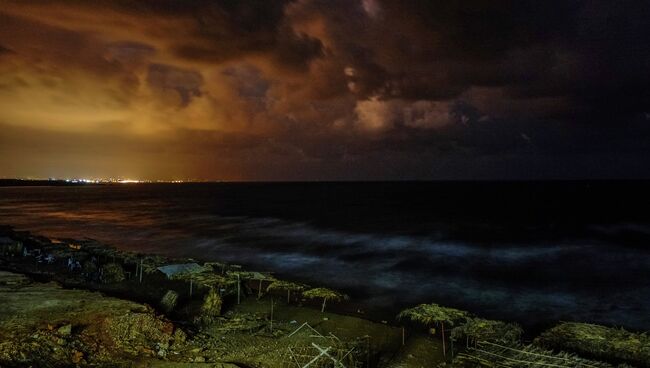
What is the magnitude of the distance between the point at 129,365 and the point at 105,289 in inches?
466

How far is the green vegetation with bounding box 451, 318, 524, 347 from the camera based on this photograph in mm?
14953

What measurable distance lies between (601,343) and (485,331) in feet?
12.3

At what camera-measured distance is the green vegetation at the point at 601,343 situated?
13641 mm

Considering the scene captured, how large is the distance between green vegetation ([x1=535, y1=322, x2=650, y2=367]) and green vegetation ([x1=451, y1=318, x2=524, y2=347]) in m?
0.85

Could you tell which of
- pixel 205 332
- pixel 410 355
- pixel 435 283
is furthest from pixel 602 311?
pixel 205 332

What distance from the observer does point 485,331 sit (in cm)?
1537

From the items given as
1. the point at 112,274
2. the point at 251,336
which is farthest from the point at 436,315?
the point at 112,274

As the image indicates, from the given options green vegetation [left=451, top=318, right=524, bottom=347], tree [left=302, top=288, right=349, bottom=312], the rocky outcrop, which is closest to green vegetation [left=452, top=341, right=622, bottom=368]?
green vegetation [left=451, top=318, right=524, bottom=347]

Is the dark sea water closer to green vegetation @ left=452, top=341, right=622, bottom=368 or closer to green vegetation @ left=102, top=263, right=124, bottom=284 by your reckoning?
green vegetation @ left=452, top=341, right=622, bottom=368

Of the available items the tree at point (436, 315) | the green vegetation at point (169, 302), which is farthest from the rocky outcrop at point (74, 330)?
the tree at point (436, 315)

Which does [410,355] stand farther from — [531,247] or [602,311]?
[531,247]

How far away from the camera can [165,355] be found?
12.9 meters

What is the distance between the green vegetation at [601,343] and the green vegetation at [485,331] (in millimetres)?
851

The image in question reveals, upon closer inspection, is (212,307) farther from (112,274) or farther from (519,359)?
(519,359)
